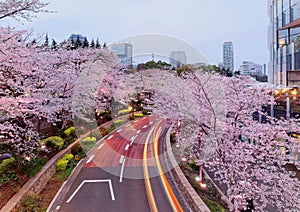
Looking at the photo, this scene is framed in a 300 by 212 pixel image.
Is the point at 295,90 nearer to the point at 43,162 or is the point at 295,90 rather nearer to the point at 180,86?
the point at 180,86

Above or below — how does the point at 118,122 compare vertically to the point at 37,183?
above

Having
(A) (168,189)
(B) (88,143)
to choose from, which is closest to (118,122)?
(B) (88,143)

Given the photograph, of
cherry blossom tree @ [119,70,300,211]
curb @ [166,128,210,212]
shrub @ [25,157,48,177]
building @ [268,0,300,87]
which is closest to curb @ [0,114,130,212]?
shrub @ [25,157,48,177]

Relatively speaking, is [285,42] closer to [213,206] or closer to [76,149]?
[213,206]

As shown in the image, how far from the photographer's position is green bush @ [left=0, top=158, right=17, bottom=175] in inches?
360

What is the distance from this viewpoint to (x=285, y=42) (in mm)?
22516

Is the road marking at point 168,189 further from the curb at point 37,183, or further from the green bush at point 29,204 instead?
the green bush at point 29,204

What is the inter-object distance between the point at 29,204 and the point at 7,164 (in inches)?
124

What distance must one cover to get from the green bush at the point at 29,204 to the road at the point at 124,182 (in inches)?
31.5

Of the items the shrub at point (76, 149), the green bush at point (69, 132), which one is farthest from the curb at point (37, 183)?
the green bush at point (69, 132)

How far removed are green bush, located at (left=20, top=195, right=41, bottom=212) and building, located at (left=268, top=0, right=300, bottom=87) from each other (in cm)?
1940

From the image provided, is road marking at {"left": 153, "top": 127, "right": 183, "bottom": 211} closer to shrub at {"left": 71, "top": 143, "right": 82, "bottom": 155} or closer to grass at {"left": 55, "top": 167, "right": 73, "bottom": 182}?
grass at {"left": 55, "top": 167, "right": 73, "bottom": 182}

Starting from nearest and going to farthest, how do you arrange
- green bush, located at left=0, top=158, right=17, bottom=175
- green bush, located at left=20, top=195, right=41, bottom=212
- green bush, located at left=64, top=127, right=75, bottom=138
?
green bush, located at left=20, top=195, right=41, bottom=212 → green bush, located at left=0, top=158, right=17, bottom=175 → green bush, located at left=64, top=127, right=75, bottom=138

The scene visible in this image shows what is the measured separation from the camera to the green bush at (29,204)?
23.2 ft
